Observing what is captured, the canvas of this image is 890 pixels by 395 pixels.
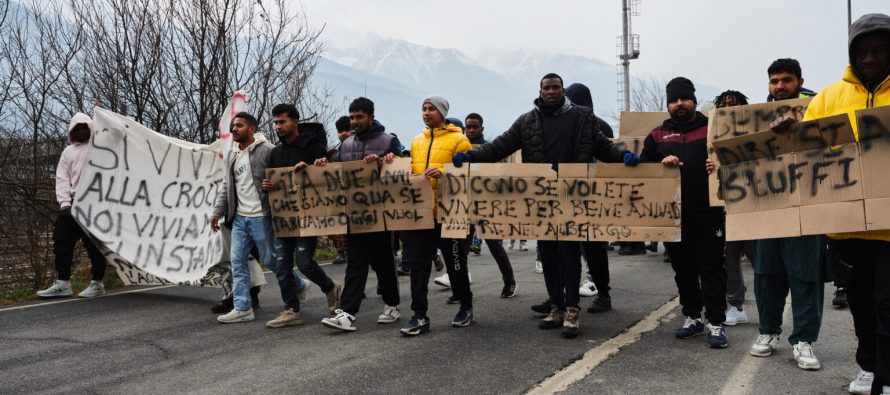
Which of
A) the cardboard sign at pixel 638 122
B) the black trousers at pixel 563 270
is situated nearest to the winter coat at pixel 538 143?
the black trousers at pixel 563 270

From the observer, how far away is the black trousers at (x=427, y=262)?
19.5 ft

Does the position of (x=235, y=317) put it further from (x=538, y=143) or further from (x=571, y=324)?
(x=538, y=143)

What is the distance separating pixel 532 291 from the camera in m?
8.21

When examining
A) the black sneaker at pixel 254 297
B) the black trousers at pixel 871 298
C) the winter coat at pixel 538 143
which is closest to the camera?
the black trousers at pixel 871 298

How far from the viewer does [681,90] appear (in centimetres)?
548

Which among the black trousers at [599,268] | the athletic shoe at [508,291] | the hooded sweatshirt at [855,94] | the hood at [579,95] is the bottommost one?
the athletic shoe at [508,291]

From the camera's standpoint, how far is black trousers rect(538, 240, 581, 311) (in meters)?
5.79

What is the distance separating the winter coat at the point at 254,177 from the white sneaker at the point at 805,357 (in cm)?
Answer: 443

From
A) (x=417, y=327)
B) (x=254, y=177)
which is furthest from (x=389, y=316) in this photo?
(x=254, y=177)

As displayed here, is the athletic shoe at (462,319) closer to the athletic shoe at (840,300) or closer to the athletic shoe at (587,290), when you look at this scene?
the athletic shoe at (587,290)

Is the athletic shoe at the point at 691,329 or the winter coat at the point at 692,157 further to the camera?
the athletic shoe at the point at 691,329

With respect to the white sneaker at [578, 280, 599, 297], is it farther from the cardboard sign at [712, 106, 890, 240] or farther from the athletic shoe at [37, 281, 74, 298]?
the athletic shoe at [37, 281, 74, 298]

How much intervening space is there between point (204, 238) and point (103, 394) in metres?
3.54

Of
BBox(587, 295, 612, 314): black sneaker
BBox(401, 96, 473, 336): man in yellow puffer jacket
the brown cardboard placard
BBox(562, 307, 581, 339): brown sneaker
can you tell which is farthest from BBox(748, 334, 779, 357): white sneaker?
the brown cardboard placard
